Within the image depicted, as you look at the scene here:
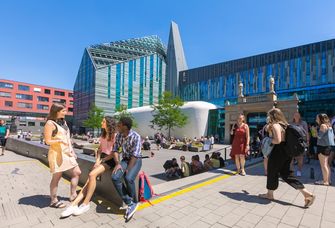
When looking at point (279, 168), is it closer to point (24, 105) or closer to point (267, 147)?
point (267, 147)

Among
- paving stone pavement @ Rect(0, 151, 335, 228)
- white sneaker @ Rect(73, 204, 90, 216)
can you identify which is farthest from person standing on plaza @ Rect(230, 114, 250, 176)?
white sneaker @ Rect(73, 204, 90, 216)

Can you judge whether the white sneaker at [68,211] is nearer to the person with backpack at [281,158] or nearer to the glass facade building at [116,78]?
the person with backpack at [281,158]

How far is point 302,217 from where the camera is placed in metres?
3.17

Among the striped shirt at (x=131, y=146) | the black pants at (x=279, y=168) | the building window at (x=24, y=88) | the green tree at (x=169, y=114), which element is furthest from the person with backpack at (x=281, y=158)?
the building window at (x=24, y=88)

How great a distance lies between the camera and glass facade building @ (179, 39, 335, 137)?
3712cm

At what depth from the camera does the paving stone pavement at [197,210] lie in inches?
116

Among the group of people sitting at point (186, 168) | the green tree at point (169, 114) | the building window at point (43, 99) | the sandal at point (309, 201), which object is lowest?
the group of people sitting at point (186, 168)

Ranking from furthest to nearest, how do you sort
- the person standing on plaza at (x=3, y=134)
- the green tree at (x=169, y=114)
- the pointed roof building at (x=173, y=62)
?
the pointed roof building at (x=173, y=62) < the green tree at (x=169, y=114) < the person standing on plaza at (x=3, y=134)

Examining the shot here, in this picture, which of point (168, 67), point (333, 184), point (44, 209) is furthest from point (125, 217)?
point (168, 67)

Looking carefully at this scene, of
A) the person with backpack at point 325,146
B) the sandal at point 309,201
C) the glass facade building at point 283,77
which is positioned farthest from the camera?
the glass facade building at point 283,77

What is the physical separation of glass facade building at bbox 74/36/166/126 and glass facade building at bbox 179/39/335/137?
14.3 meters

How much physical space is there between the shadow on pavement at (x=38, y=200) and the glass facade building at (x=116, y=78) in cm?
5100

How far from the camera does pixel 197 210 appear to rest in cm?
341

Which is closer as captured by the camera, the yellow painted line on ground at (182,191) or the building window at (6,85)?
the yellow painted line on ground at (182,191)
